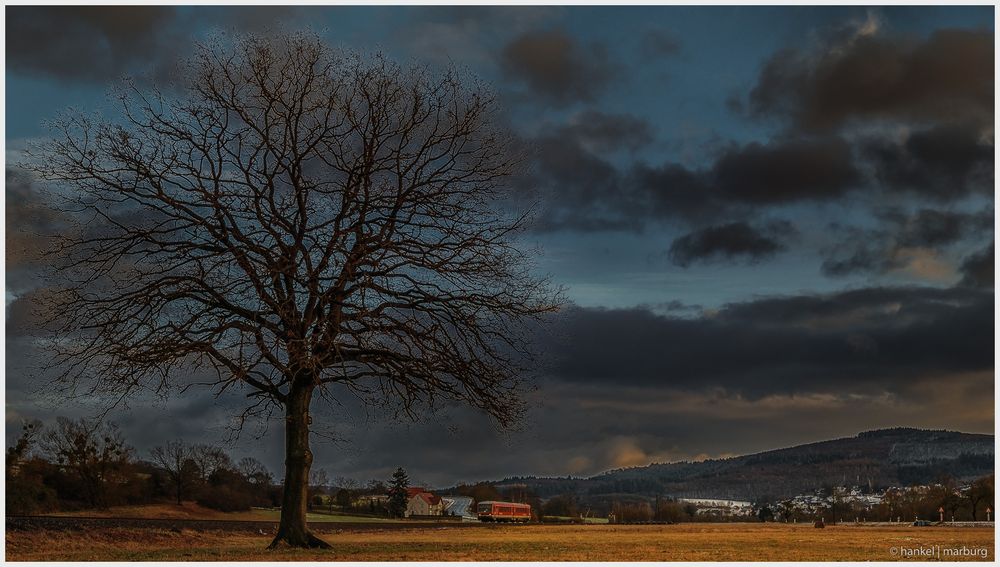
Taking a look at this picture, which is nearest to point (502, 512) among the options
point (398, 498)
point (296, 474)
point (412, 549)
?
point (398, 498)

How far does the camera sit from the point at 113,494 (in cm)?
3884

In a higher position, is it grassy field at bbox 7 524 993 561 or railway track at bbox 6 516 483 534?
railway track at bbox 6 516 483 534

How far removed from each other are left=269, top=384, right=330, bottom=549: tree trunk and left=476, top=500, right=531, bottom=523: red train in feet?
158

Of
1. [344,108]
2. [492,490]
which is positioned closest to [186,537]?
[344,108]

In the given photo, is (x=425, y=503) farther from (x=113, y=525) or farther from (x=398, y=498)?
(x=113, y=525)

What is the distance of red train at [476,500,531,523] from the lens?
73.4 meters

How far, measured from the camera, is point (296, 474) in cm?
2581

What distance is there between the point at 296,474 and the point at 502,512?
1985 inches

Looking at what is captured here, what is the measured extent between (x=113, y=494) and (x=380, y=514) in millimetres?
24189

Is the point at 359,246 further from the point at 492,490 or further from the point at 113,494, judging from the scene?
the point at 492,490

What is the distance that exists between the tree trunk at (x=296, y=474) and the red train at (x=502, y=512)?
48.3m

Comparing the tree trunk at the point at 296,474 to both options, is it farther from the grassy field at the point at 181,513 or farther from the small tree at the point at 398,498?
the small tree at the point at 398,498

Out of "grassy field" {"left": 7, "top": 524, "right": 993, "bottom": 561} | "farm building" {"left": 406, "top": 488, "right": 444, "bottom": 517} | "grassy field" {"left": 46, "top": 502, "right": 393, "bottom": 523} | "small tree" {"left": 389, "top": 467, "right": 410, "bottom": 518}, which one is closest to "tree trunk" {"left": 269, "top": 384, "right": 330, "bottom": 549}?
"grassy field" {"left": 7, "top": 524, "right": 993, "bottom": 561}

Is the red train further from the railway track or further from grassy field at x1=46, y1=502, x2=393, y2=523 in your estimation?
the railway track
